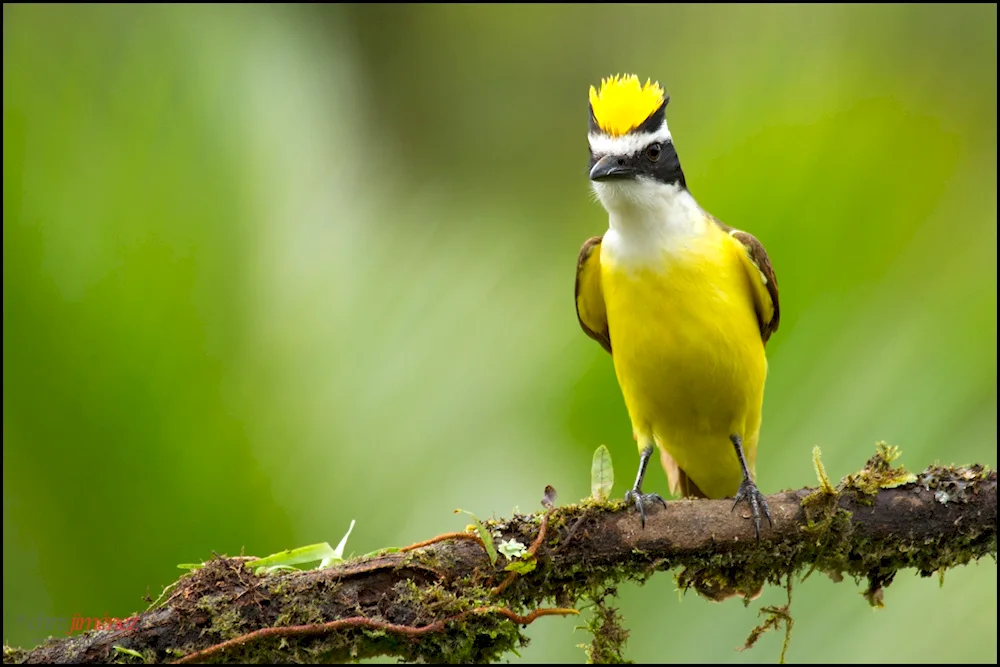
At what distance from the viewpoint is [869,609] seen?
11.7 feet

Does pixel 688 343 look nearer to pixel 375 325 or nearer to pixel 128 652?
pixel 375 325

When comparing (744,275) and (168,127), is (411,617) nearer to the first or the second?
(744,275)

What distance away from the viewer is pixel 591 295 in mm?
4418

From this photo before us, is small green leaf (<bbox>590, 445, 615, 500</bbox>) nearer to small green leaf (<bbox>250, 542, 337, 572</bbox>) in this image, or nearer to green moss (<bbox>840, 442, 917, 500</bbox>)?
green moss (<bbox>840, 442, 917, 500</bbox>)

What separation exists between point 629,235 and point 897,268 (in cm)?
102

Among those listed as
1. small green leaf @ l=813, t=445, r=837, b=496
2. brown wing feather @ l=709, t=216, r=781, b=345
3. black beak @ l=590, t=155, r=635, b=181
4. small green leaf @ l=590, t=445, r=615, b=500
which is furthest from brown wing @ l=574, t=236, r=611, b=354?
small green leaf @ l=813, t=445, r=837, b=496

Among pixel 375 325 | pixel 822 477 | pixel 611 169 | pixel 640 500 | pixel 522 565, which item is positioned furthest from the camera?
pixel 375 325

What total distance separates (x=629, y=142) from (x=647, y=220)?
11.9 inches

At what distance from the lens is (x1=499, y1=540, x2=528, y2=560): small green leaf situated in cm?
321

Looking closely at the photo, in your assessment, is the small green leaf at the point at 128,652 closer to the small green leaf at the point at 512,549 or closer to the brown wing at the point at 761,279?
the small green leaf at the point at 512,549

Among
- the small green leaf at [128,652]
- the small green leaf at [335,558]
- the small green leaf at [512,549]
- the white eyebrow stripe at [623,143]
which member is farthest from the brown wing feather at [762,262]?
the small green leaf at [128,652]

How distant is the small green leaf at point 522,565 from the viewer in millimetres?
3170

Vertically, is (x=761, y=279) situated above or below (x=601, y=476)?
above

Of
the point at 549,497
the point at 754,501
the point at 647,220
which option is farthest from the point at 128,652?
the point at 647,220
